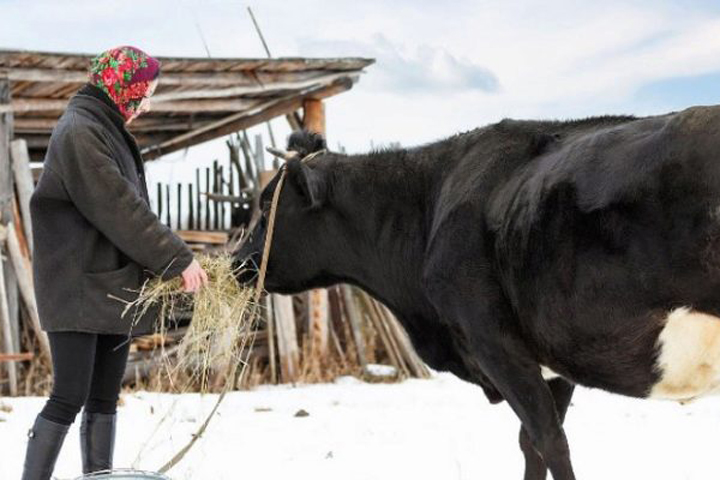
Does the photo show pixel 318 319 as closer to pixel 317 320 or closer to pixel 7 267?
pixel 317 320

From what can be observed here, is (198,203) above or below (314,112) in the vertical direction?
below

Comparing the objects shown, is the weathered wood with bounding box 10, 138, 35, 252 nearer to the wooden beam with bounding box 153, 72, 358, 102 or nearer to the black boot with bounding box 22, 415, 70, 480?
the wooden beam with bounding box 153, 72, 358, 102

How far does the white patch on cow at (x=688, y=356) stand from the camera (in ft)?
12.7

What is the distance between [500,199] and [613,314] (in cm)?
80

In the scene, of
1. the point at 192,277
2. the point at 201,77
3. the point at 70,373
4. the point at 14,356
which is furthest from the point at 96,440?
the point at 201,77

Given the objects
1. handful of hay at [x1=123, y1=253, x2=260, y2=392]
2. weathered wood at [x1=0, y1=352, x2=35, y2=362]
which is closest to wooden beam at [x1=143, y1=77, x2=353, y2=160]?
weathered wood at [x1=0, y1=352, x2=35, y2=362]

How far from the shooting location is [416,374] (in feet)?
41.9

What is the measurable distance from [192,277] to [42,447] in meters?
0.95

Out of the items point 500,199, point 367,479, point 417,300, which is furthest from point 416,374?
point 500,199

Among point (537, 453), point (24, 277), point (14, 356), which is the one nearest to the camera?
point (537, 453)

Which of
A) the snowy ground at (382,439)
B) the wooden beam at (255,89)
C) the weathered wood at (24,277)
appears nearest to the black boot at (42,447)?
the snowy ground at (382,439)

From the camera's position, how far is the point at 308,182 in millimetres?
5355

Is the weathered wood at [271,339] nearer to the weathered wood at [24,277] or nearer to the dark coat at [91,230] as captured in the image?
the weathered wood at [24,277]

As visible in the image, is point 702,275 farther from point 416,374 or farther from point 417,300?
point 416,374
